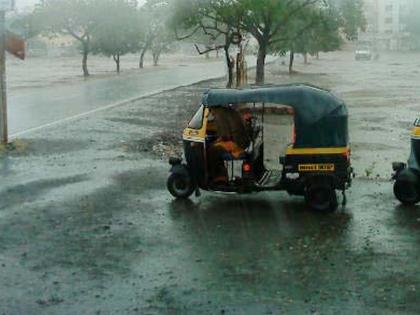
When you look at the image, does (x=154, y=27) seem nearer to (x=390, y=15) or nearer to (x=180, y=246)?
(x=390, y=15)

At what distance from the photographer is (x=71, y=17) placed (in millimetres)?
20219

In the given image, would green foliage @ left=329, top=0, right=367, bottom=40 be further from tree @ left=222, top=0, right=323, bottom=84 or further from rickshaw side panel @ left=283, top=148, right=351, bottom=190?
rickshaw side panel @ left=283, top=148, right=351, bottom=190

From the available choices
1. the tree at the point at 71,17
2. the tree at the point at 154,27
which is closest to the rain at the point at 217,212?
the tree at the point at 154,27

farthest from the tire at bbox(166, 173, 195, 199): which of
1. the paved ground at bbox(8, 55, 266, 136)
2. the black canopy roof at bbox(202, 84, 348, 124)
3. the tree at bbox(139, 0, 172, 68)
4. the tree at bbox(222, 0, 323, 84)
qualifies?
the tree at bbox(139, 0, 172, 68)

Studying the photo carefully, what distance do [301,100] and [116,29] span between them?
17.8 metres

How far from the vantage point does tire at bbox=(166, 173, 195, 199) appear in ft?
14.4

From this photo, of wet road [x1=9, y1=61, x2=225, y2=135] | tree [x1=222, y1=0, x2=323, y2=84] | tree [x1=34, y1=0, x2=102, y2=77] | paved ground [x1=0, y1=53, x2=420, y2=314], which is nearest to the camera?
paved ground [x1=0, y1=53, x2=420, y2=314]

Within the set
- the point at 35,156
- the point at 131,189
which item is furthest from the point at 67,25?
the point at 131,189

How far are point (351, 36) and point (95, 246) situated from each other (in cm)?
941

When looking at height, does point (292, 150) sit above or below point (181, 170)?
above

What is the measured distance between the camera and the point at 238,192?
426cm

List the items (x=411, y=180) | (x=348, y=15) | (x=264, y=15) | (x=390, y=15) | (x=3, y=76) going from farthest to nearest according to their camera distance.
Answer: (x=348, y=15) < (x=264, y=15) < (x=3, y=76) < (x=390, y=15) < (x=411, y=180)

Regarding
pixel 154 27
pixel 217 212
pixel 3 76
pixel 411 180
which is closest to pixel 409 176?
pixel 411 180

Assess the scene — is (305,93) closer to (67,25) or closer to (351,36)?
(351,36)
